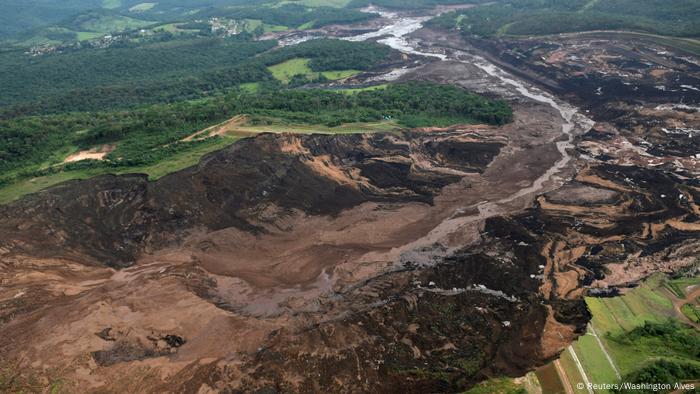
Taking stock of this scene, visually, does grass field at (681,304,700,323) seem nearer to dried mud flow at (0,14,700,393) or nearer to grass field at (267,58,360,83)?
dried mud flow at (0,14,700,393)

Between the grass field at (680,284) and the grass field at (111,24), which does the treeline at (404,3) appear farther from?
the grass field at (680,284)

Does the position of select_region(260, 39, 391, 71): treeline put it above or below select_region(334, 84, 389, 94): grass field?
above

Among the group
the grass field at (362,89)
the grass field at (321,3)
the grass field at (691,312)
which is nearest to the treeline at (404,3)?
the grass field at (321,3)

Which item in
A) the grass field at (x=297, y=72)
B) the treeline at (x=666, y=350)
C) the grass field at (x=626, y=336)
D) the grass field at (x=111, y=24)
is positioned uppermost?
the grass field at (x=111, y=24)

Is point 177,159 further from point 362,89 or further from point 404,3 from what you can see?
point 404,3

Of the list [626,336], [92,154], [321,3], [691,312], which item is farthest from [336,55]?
[626,336]

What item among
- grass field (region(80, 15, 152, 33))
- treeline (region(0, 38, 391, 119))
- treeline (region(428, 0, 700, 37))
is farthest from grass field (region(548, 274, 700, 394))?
grass field (region(80, 15, 152, 33))

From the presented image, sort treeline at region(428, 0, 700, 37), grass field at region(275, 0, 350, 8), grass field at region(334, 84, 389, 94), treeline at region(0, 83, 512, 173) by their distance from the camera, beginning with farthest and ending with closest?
grass field at region(275, 0, 350, 8), treeline at region(428, 0, 700, 37), grass field at region(334, 84, 389, 94), treeline at region(0, 83, 512, 173)

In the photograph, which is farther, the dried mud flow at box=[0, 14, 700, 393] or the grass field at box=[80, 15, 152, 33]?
the grass field at box=[80, 15, 152, 33]
